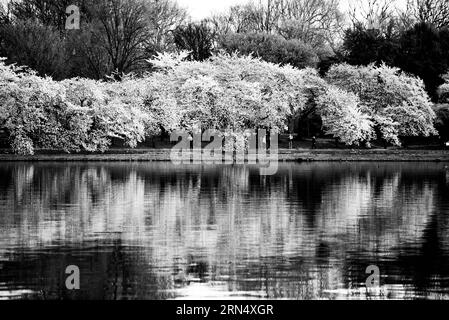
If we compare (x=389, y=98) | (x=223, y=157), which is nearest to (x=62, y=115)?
(x=223, y=157)

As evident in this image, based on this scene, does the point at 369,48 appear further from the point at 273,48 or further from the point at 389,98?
the point at 273,48

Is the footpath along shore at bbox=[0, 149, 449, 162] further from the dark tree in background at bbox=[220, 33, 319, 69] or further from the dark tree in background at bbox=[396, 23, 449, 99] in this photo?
the dark tree in background at bbox=[220, 33, 319, 69]

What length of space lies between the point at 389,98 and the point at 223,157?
17602mm

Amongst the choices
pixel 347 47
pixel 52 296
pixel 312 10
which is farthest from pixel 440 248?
pixel 312 10

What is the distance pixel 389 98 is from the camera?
72.8 metres

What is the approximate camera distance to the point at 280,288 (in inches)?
605

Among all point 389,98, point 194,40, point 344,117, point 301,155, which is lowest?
point 301,155

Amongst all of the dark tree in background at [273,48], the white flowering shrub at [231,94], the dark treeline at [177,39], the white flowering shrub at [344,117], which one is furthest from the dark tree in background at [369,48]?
the white flowering shrub at [231,94]

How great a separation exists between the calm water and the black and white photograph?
0.07 m

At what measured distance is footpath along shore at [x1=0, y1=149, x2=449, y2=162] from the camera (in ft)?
194

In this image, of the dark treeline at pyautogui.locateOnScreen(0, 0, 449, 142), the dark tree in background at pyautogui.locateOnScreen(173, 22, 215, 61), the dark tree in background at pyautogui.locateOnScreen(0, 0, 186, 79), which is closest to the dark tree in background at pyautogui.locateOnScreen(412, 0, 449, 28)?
the dark treeline at pyautogui.locateOnScreen(0, 0, 449, 142)

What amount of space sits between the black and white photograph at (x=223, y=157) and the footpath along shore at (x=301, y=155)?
0.23 m

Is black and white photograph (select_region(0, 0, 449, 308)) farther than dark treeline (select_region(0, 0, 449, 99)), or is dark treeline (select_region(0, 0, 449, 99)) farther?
dark treeline (select_region(0, 0, 449, 99))

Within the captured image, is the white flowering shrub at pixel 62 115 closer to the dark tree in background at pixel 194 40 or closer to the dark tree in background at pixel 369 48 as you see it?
the dark tree in background at pixel 369 48
